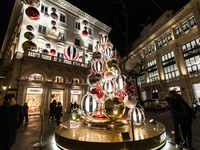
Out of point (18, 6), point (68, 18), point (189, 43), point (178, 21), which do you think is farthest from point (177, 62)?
point (18, 6)

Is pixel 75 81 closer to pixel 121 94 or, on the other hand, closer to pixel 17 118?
pixel 121 94

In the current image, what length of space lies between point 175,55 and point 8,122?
25139 millimetres

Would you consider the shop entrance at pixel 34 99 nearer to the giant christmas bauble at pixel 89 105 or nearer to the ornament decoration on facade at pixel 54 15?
the ornament decoration on facade at pixel 54 15

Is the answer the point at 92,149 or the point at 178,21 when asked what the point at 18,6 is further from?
the point at 178,21

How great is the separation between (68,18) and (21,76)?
12159 millimetres

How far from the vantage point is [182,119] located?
276cm

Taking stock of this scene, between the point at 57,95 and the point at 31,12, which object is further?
the point at 57,95

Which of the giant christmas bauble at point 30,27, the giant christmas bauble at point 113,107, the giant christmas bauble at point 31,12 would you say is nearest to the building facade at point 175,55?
the giant christmas bauble at point 113,107

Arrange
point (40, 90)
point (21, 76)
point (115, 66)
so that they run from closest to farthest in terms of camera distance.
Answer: point (115, 66) → point (21, 76) → point (40, 90)

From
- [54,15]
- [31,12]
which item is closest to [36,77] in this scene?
[31,12]

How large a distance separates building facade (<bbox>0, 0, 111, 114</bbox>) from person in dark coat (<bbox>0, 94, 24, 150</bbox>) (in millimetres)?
6288

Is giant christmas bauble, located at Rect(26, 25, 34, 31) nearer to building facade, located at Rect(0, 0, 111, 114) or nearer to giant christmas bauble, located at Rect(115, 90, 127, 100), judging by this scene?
building facade, located at Rect(0, 0, 111, 114)

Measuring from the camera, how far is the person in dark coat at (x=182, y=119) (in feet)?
8.87

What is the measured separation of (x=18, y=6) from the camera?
14.9 metres
